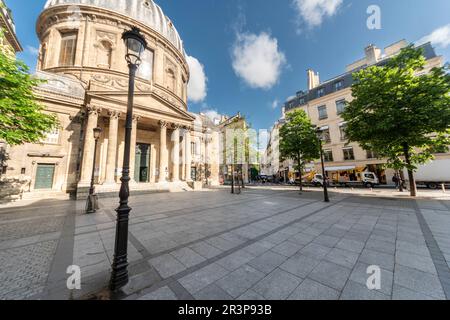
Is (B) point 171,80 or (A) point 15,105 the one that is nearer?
(A) point 15,105

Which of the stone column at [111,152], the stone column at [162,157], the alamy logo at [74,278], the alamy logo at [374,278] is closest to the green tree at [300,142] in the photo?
the stone column at [162,157]

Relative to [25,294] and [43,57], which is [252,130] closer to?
[25,294]

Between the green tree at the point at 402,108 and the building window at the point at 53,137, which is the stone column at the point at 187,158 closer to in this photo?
the building window at the point at 53,137

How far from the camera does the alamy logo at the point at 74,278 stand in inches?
110

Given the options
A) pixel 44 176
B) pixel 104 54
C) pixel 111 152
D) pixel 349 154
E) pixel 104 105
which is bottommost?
pixel 44 176

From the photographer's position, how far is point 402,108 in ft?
37.0

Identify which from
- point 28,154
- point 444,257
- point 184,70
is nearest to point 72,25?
point 184,70

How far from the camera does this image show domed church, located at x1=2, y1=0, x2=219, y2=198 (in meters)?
16.3

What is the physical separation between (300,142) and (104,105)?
21031mm

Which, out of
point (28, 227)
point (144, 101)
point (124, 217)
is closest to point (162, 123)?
point (144, 101)

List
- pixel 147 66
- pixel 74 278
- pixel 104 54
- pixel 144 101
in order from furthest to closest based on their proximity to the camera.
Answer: pixel 147 66, pixel 104 54, pixel 144 101, pixel 74 278

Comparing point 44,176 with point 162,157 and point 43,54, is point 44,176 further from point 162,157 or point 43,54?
point 43,54

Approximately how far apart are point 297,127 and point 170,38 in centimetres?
2933

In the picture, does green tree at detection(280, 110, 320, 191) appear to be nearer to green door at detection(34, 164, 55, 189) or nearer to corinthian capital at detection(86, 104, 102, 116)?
corinthian capital at detection(86, 104, 102, 116)
